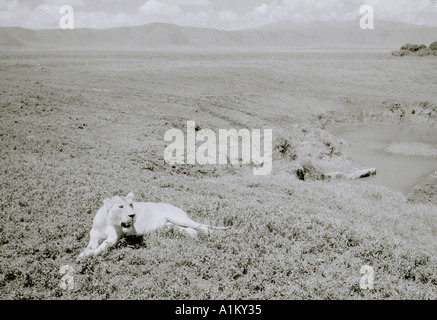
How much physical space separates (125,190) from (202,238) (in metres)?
3.46

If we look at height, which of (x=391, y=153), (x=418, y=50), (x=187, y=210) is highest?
(x=418, y=50)

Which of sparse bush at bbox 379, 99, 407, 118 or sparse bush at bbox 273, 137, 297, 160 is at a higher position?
sparse bush at bbox 379, 99, 407, 118

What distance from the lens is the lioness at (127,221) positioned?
6773 mm

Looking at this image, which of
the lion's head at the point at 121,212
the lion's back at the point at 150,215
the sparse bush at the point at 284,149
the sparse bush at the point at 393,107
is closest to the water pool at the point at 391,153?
the sparse bush at the point at 393,107

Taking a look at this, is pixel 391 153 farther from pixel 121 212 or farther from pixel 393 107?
pixel 121 212

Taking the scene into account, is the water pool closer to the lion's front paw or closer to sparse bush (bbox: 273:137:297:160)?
sparse bush (bbox: 273:137:297:160)

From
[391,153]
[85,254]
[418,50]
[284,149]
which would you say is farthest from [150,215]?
[418,50]

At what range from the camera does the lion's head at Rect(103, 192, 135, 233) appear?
6.68 meters

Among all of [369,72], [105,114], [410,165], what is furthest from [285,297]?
[369,72]

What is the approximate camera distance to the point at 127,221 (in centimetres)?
670

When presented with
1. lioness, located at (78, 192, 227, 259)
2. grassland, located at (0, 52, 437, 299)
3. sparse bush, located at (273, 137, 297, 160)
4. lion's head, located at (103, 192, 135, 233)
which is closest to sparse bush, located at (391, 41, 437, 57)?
grassland, located at (0, 52, 437, 299)

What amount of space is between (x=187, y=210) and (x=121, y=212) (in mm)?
2914

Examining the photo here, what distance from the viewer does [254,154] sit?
18453mm
